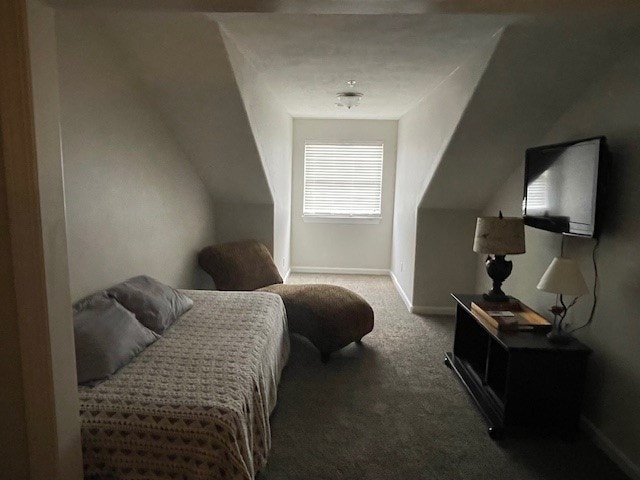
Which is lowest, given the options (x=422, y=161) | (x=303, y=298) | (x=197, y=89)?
(x=303, y=298)

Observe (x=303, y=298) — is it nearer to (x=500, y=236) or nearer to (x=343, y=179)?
(x=500, y=236)

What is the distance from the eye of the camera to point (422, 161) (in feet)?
13.8

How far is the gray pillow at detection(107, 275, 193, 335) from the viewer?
7.55 ft

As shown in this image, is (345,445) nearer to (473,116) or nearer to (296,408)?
(296,408)

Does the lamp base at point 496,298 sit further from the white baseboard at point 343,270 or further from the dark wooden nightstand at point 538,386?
the white baseboard at point 343,270

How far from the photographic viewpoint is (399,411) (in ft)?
8.42

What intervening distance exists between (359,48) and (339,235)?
3758 mm

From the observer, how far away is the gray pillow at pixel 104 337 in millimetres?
1772

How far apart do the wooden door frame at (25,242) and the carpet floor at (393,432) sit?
3.45 feet

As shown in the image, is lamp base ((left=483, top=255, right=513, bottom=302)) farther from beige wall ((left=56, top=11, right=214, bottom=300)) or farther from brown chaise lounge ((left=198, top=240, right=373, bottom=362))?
beige wall ((left=56, top=11, right=214, bottom=300))

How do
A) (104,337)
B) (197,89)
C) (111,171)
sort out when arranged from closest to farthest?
(104,337) → (111,171) → (197,89)

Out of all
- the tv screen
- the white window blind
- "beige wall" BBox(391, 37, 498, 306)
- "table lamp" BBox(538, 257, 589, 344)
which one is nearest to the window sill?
the white window blind

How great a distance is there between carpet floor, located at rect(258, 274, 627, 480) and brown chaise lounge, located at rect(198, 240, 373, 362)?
22cm

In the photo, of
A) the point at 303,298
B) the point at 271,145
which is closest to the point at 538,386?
the point at 303,298
